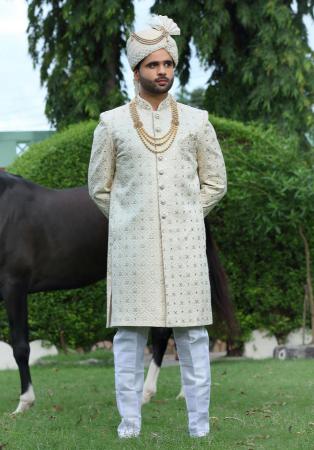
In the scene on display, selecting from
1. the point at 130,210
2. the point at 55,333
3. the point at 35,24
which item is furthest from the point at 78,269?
→ the point at 35,24

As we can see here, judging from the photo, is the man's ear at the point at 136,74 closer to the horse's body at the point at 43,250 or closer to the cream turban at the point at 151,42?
the cream turban at the point at 151,42

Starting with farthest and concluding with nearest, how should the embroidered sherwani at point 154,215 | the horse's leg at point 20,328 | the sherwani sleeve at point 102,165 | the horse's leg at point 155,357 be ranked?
1. the horse's leg at point 155,357
2. the horse's leg at point 20,328
3. the sherwani sleeve at point 102,165
4. the embroidered sherwani at point 154,215

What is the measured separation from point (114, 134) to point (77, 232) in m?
2.32

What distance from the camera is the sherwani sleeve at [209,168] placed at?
14.5 ft

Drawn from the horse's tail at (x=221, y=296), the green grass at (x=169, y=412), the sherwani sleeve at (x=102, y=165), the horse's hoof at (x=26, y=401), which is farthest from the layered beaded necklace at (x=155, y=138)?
the horse's hoof at (x=26, y=401)

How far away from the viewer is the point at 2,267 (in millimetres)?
6016


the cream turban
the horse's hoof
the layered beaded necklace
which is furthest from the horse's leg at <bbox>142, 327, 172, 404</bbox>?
the cream turban

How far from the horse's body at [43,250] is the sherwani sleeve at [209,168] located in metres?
1.52

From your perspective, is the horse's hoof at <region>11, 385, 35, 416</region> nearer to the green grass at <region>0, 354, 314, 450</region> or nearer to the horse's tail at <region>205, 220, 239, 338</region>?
the green grass at <region>0, 354, 314, 450</region>

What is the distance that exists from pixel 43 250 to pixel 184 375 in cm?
234

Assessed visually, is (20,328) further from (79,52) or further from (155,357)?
(79,52)

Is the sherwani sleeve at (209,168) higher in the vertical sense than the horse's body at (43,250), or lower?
higher

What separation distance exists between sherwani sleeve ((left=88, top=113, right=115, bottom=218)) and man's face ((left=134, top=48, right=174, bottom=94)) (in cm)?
29

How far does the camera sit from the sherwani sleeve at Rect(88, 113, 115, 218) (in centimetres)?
436
